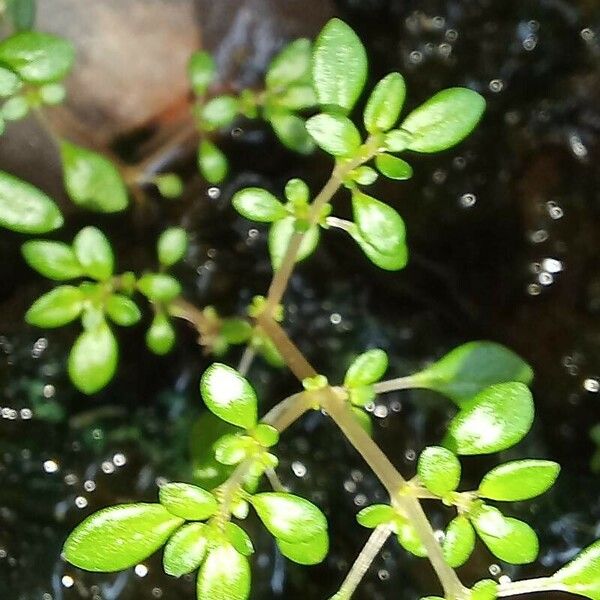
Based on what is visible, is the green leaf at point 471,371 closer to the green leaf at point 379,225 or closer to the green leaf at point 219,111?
the green leaf at point 379,225

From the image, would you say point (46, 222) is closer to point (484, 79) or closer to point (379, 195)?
point (379, 195)

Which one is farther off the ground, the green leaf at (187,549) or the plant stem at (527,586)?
the plant stem at (527,586)

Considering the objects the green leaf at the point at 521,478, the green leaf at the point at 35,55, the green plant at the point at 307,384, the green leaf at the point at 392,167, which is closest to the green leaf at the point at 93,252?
the green plant at the point at 307,384

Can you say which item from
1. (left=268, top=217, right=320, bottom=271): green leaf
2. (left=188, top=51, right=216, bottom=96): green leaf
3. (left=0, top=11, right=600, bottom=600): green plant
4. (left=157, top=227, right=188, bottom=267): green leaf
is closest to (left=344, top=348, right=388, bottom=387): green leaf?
(left=0, top=11, right=600, bottom=600): green plant

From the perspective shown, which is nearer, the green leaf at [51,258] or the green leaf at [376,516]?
the green leaf at [376,516]

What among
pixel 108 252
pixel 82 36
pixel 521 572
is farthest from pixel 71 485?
pixel 82 36

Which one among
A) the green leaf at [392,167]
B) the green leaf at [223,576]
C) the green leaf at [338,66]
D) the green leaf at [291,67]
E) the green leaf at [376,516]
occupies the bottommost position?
the green leaf at [223,576]
